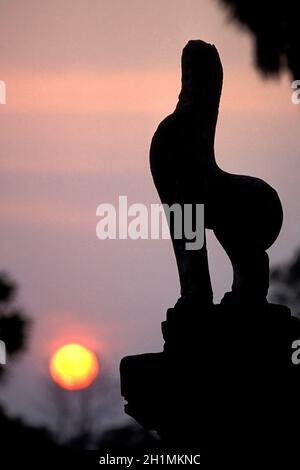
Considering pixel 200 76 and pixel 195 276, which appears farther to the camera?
pixel 200 76

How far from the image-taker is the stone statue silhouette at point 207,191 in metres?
7.86

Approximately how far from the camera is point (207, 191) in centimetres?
786

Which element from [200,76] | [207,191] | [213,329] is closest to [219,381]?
[213,329]

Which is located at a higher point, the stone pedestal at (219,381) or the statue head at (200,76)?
the statue head at (200,76)

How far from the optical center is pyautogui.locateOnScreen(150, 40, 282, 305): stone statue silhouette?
25.8ft

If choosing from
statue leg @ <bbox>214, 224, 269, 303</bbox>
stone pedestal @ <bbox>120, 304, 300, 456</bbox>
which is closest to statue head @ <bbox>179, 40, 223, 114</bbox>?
statue leg @ <bbox>214, 224, 269, 303</bbox>

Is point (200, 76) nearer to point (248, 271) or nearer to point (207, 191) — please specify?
point (207, 191)

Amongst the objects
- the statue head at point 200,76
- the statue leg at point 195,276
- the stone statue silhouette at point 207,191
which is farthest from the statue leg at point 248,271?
the statue head at point 200,76

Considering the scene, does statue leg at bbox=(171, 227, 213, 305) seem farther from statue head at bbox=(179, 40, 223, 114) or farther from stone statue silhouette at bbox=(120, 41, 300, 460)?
statue head at bbox=(179, 40, 223, 114)

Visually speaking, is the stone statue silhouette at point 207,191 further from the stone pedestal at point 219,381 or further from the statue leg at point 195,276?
the stone pedestal at point 219,381

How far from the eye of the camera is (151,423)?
750cm

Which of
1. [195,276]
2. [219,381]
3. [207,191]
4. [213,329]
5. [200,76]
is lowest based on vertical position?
[219,381]
